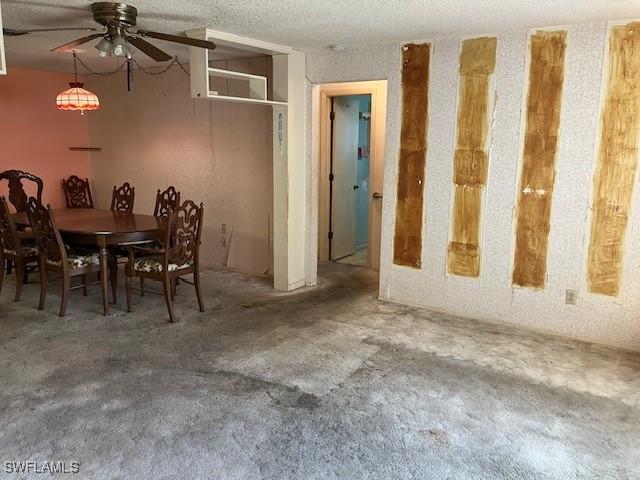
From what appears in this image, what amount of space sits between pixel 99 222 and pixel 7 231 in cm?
80

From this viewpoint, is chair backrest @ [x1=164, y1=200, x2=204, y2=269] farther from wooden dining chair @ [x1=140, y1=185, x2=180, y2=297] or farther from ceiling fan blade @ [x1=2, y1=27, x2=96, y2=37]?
ceiling fan blade @ [x1=2, y1=27, x2=96, y2=37]

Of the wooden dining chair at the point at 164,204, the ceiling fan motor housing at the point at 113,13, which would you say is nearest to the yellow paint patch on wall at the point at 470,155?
the ceiling fan motor housing at the point at 113,13

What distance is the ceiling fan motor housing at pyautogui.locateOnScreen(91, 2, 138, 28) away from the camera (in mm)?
3189

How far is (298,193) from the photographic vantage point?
198 inches

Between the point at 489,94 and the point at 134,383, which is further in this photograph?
the point at 489,94

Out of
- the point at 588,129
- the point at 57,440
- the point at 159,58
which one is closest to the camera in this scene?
the point at 57,440

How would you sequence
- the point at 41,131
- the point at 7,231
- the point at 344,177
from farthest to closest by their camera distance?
the point at 344,177 < the point at 41,131 < the point at 7,231

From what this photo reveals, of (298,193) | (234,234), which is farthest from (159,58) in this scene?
(234,234)

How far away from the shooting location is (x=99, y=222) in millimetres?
4699

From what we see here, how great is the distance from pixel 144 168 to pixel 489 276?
4.25 m

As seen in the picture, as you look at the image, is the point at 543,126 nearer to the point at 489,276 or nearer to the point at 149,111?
the point at 489,276

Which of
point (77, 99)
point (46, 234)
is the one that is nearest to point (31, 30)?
point (77, 99)

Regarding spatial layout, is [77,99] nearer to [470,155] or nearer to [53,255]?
[53,255]

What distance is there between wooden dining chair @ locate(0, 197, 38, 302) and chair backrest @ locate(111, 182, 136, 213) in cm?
96
